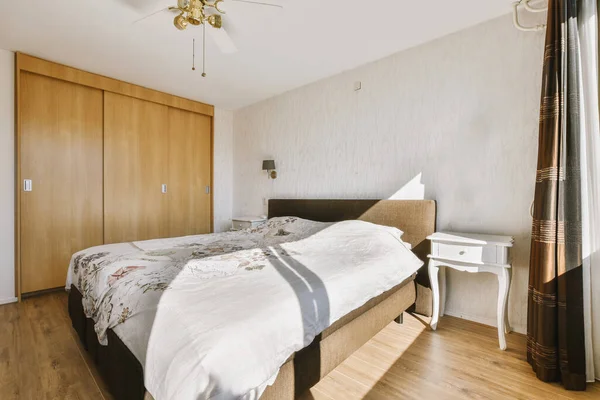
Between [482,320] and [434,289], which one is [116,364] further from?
[482,320]

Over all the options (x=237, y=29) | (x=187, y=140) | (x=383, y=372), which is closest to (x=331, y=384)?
(x=383, y=372)

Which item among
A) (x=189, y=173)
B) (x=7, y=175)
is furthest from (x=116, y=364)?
(x=189, y=173)

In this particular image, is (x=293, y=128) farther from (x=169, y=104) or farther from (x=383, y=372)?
(x=383, y=372)

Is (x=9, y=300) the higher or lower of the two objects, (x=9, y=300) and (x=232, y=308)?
the lower

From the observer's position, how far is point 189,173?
172 inches

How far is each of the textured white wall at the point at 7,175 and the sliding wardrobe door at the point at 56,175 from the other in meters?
0.08

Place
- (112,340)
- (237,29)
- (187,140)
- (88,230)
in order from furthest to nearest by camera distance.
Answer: (187,140) → (88,230) → (237,29) → (112,340)

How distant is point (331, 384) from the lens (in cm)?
160

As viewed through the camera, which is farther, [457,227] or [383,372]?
[457,227]

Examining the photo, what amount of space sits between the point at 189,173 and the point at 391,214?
3076mm

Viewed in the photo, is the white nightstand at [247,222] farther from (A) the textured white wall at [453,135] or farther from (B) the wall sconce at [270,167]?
(A) the textured white wall at [453,135]

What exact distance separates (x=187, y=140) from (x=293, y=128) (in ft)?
5.52

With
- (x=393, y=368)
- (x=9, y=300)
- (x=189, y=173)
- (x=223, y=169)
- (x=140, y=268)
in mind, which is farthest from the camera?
(x=223, y=169)

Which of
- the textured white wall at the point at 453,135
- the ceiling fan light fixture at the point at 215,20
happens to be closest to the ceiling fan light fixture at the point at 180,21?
the ceiling fan light fixture at the point at 215,20
